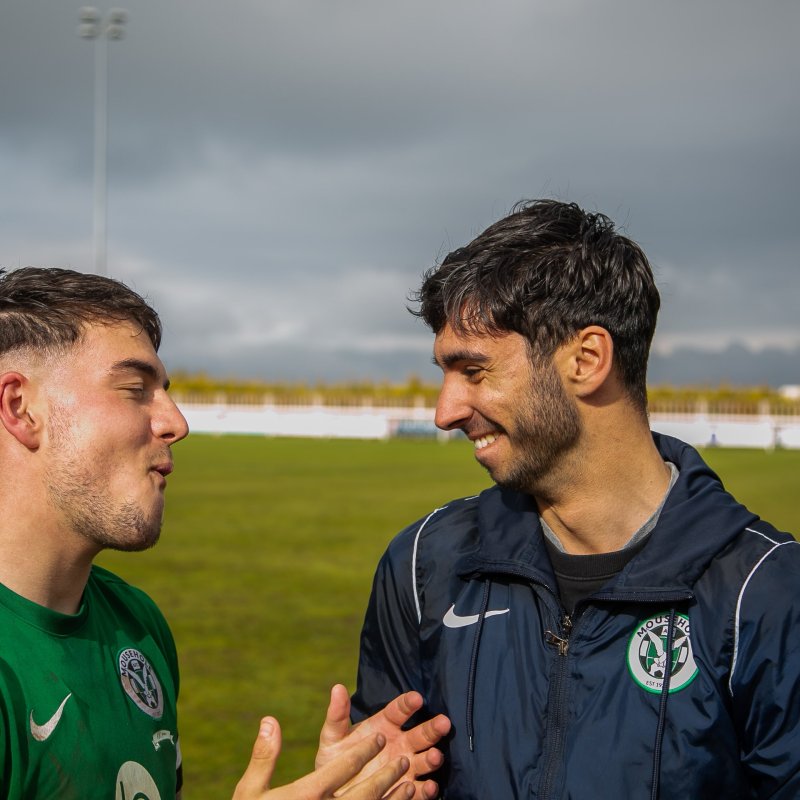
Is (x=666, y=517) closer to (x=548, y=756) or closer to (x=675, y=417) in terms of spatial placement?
(x=548, y=756)

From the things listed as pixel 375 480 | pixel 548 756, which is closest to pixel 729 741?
pixel 548 756

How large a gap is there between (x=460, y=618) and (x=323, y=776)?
1.93ft

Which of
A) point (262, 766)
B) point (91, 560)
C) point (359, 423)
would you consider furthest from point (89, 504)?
point (359, 423)

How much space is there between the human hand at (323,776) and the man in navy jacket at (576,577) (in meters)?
0.27

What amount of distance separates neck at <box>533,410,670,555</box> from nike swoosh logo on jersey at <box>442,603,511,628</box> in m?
0.27

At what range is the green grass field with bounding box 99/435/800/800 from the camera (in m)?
5.96

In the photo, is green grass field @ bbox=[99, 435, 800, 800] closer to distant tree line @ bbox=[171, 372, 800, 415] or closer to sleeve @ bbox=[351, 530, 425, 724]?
sleeve @ bbox=[351, 530, 425, 724]

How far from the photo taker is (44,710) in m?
2.20

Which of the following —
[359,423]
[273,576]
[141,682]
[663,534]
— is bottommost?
[273,576]

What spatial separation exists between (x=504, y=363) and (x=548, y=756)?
102 cm

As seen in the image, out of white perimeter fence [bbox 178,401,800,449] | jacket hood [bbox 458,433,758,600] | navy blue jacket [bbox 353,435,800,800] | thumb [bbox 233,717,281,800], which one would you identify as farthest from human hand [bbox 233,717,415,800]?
white perimeter fence [bbox 178,401,800,449]

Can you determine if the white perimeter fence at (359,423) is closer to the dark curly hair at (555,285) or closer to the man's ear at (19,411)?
the dark curly hair at (555,285)

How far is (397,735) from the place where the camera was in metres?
2.51

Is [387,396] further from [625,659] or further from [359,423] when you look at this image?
[625,659]
